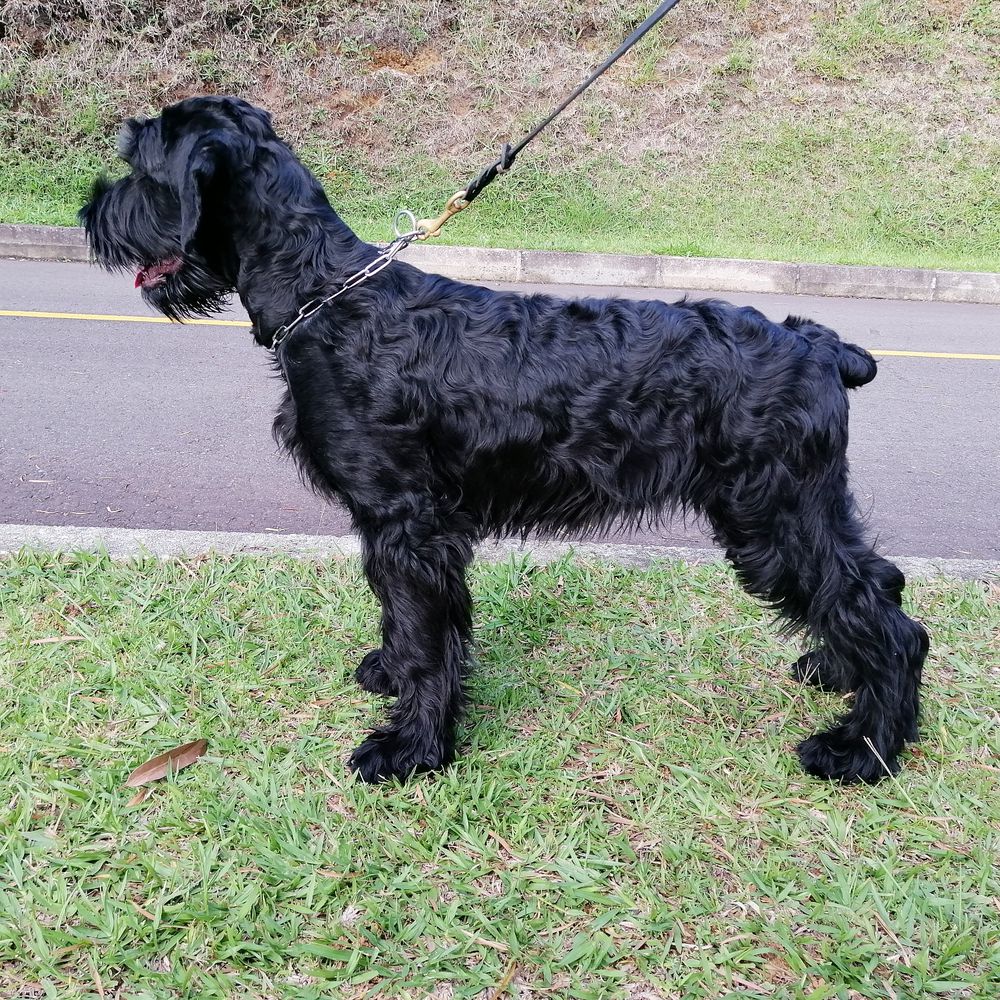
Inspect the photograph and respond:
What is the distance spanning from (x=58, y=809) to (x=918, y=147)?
13.1 metres

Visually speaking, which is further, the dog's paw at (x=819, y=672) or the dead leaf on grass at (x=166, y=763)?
the dog's paw at (x=819, y=672)

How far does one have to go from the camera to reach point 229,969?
1.87 m

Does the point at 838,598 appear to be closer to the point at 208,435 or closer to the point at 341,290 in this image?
the point at 341,290

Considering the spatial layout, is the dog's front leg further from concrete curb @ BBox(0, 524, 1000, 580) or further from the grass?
concrete curb @ BBox(0, 524, 1000, 580)

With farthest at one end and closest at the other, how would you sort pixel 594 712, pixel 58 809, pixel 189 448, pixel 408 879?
pixel 189 448, pixel 594 712, pixel 58 809, pixel 408 879

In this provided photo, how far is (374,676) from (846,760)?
1.45m

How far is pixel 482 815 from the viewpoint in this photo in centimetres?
234

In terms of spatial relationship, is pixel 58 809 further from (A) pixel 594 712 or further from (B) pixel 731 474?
(B) pixel 731 474

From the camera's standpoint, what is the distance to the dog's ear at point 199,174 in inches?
91.4

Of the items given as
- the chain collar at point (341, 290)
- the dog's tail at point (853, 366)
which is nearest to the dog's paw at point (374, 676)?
the chain collar at point (341, 290)

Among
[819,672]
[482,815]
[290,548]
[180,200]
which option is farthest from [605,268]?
[482,815]

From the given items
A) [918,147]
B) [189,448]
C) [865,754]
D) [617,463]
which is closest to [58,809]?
[617,463]

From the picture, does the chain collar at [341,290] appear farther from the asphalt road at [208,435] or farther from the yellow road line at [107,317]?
the yellow road line at [107,317]

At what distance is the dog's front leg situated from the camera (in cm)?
245
